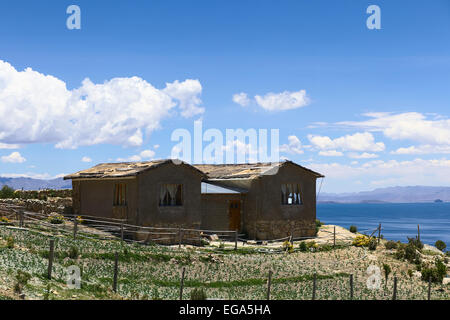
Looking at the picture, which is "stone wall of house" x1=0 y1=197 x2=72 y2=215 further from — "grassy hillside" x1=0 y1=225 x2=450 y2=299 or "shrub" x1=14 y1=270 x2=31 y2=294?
"shrub" x1=14 y1=270 x2=31 y2=294

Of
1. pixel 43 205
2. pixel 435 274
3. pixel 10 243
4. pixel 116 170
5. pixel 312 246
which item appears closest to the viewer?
pixel 10 243

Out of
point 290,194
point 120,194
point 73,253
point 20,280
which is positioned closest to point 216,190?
point 290,194

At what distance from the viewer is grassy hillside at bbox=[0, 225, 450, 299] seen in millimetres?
16641

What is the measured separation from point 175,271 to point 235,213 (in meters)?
11.1

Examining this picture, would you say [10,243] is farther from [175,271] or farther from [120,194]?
[120,194]

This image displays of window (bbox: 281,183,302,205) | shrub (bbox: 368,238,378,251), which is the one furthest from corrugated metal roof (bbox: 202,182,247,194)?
shrub (bbox: 368,238,378,251)

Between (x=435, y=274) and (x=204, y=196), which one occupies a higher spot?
(x=204, y=196)

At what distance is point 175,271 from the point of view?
2217cm

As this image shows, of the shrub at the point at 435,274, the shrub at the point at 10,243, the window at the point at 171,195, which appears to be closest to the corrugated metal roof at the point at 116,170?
the window at the point at 171,195

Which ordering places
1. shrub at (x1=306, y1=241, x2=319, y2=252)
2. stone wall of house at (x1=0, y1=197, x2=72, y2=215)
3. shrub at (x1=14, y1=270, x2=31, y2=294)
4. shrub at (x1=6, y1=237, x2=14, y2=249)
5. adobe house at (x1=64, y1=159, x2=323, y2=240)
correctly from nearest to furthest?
shrub at (x1=14, y1=270, x2=31, y2=294), shrub at (x1=6, y1=237, x2=14, y2=249), adobe house at (x1=64, y1=159, x2=323, y2=240), shrub at (x1=306, y1=241, x2=319, y2=252), stone wall of house at (x1=0, y1=197, x2=72, y2=215)

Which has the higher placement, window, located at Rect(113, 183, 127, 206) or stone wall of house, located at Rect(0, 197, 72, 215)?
window, located at Rect(113, 183, 127, 206)

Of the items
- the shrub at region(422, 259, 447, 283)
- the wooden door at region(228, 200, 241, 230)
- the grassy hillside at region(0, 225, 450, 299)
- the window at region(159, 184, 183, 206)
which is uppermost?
the window at region(159, 184, 183, 206)

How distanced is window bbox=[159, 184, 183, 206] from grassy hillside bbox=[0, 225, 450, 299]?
3106 millimetres
